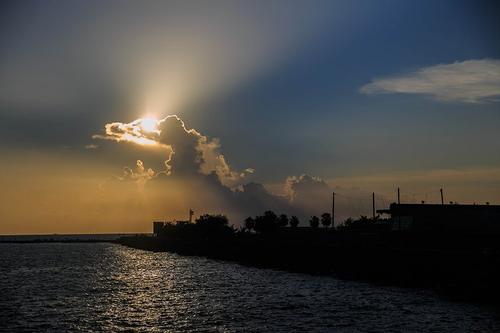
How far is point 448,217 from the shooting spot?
78.4m

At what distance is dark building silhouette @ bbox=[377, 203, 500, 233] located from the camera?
76562 mm

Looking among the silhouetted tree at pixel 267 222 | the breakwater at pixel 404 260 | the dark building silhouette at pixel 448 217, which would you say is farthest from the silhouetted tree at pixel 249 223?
the dark building silhouette at pixel 448 217

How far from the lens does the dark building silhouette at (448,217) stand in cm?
7656

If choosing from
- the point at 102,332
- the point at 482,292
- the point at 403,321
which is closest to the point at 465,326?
the point at 403,321

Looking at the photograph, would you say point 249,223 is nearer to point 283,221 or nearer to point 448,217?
point 283,221

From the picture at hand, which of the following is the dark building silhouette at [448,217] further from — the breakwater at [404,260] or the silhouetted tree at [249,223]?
the silhouetted tree at [249,223]

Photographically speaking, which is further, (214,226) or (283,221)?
(214,226)

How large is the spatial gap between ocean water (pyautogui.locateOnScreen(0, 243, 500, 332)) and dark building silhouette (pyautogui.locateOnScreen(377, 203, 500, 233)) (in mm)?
18416

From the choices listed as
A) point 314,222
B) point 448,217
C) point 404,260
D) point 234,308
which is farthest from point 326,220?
point 234,308

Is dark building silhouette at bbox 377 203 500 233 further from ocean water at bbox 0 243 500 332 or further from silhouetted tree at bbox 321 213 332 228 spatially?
silhouetted tree at bbox 321 213 332 228

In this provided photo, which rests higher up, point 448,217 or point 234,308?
point 448,217

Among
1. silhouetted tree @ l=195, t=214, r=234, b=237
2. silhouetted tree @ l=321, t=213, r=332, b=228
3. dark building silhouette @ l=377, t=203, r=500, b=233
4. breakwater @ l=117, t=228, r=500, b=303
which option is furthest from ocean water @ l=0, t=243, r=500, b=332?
silhouetted tree @ l=195, t=214, r=234, b=237

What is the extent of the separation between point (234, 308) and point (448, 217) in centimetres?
4432

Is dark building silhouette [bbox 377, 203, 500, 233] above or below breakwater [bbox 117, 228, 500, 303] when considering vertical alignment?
above
